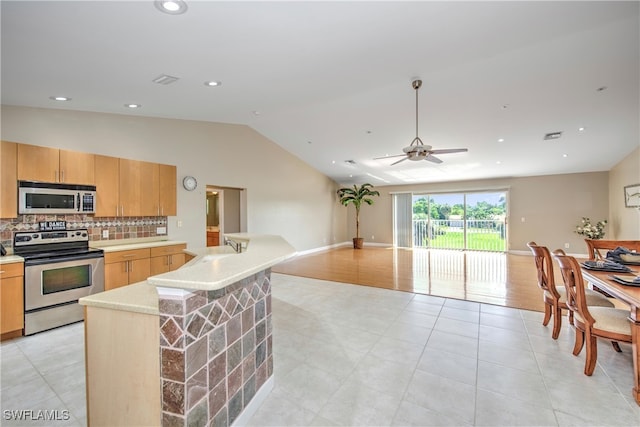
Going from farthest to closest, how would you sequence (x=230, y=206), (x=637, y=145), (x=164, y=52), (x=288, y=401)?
(x=230, y=206) < (x=637, y=145) < (x=164, y=52) < (x=288, y=401)

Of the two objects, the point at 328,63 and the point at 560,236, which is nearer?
the point at 328,63

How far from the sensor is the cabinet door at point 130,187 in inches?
152

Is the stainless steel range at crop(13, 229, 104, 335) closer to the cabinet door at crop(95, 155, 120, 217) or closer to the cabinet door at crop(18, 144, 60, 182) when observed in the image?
the cabinet door at crop(95, 155, 120, 217)

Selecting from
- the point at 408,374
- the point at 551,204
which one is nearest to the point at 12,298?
the point at 408,374

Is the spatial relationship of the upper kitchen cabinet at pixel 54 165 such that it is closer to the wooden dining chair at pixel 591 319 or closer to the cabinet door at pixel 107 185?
the cabinet door at pixel 107 185

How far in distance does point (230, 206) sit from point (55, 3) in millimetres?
4985

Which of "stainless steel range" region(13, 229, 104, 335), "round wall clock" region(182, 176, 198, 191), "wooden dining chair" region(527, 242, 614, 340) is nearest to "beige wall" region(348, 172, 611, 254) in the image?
"wooden dining chair" region(527, 242, 614, 340)

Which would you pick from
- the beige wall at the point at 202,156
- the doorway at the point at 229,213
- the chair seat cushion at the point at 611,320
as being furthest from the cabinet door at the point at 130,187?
the chair seat cushion at the point at 611,320

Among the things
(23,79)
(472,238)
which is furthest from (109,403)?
(472,238)

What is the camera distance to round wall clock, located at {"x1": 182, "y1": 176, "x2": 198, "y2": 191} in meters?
4.90

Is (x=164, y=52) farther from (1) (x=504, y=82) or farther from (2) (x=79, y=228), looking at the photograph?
(1) (x=504, y=82)

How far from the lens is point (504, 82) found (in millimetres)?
3770

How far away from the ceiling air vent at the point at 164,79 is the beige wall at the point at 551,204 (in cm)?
862

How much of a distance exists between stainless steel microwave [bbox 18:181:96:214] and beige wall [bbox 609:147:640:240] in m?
9.96
